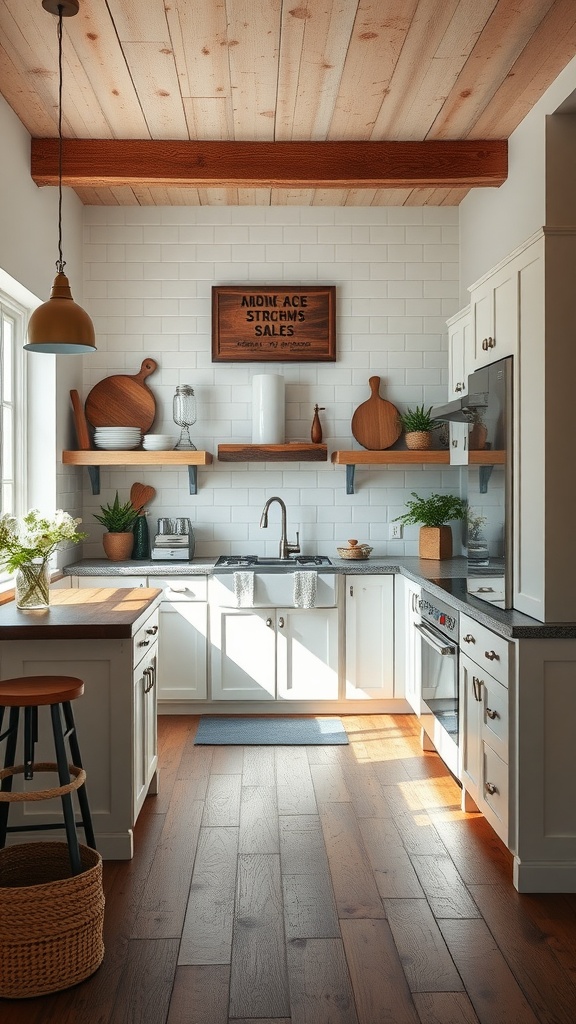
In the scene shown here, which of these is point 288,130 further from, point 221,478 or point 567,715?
point 567,715

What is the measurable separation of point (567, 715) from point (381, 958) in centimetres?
96

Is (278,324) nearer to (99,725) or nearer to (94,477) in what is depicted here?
(94,477)

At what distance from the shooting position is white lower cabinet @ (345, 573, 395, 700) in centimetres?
496

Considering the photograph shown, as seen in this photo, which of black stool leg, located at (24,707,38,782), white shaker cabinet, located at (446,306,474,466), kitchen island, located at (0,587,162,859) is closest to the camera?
black stool leg, located at (24,707,38,782)

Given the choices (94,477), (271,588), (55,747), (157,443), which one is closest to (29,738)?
(55,747)

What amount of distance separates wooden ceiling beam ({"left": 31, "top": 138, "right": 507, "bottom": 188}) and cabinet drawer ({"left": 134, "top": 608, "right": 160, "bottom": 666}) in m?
2.22

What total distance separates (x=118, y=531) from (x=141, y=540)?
15 cm

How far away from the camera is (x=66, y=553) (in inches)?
197

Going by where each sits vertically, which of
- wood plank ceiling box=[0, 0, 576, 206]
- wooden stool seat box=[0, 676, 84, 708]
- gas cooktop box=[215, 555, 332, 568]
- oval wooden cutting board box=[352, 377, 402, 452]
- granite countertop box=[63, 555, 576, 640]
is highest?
wood plank ceiling box=[0, 0, 576, 206]

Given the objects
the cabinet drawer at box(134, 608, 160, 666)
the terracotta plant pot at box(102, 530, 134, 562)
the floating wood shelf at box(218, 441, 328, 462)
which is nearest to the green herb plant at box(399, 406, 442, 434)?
the floating wood shelf at box(218, 441, 328, 462)

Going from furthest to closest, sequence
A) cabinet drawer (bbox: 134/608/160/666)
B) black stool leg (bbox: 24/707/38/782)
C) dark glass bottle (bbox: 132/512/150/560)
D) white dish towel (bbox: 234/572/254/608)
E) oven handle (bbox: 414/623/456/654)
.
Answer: dark glass bottle (bbox: 132/512/150/560)
white dish towel (bbox: 234/572/254/608)
oven handle (bbox: 414/623/456/654)
cabinet drawer (bbox: 134/608/160/666)
black stool leg (bbox: 24/707/38/782)

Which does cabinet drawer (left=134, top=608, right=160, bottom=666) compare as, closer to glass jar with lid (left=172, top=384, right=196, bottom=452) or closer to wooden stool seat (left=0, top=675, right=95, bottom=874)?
wooden stool seat (left=0, top=675, right=95, bottom=874)

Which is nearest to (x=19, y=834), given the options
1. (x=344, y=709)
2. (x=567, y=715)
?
(x=567, y=715)

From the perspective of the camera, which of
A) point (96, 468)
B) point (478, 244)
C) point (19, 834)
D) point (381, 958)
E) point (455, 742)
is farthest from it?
point (96, 468)
